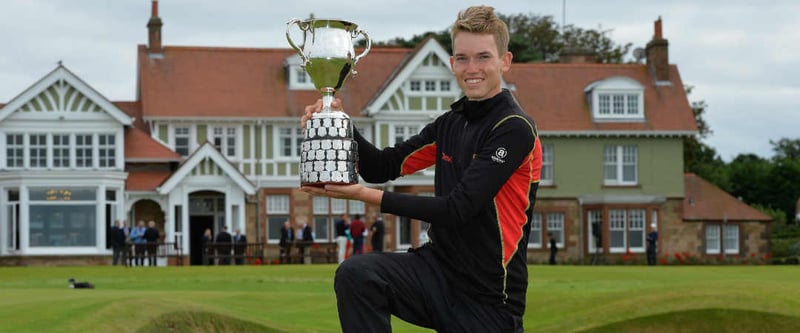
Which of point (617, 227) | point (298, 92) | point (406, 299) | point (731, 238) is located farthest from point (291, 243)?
point (406, 299)

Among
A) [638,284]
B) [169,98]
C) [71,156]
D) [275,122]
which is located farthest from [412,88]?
[638,284]

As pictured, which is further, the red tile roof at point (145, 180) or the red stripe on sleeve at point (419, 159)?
the red tile roof at point (145, 180)

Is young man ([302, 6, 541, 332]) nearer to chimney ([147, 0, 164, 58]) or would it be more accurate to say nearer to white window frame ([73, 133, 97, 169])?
white window frame ([73, 133, 97, 169])

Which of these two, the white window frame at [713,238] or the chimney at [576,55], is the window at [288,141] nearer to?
the chimney at [576,55]

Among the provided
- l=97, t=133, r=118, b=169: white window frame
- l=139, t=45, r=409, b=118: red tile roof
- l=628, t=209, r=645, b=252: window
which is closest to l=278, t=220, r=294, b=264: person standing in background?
l=97, t=133, r=118, b=169: white window frame

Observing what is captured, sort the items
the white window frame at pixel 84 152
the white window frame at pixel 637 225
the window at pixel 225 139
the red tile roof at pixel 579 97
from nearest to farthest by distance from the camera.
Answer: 1. the white window frame at pixel 84 152
2. the window at pixel 225 139
3. the red tile roof at pixel 579 97
4. the white window frame at pixel 637 225

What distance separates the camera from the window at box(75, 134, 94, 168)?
154ft

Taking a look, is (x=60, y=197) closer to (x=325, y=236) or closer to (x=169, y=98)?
(x=169, y=98)

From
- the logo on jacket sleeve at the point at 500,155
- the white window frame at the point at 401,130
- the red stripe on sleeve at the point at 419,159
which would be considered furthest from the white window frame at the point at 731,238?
the logo on jacket sleeve at the point at 500,155

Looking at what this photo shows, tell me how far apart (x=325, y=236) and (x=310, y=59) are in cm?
4496

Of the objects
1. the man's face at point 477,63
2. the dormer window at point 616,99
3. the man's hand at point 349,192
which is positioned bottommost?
the man's hand at point 349,192

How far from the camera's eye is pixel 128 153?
47844 mm

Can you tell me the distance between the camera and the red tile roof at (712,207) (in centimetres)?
5459

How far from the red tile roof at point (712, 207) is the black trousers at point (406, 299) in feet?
163
